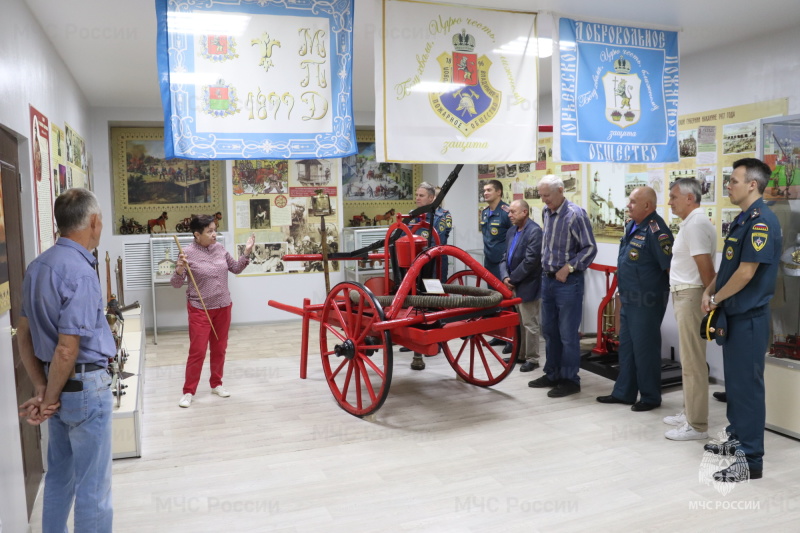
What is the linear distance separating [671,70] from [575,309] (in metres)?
1.97

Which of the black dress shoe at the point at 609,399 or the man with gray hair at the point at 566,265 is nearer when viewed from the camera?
the black dress shoe at the point at 609,399

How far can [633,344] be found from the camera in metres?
5.02

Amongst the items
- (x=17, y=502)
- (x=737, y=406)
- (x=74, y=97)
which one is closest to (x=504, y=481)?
(x=737, y=406)

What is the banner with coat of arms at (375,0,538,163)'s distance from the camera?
3.98 metres

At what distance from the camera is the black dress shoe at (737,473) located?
148 inches

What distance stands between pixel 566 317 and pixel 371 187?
18.1ft

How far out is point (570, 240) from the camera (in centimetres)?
542

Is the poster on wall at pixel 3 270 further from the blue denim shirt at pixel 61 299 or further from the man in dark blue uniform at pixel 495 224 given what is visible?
the man in dark blue uniform at pixel 495 224

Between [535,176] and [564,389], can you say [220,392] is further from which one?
[535,176]

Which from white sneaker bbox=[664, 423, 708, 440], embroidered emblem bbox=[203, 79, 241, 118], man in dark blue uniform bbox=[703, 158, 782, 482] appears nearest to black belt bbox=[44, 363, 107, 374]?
embroidered emblem bbox=[203, 79, 241, 118]

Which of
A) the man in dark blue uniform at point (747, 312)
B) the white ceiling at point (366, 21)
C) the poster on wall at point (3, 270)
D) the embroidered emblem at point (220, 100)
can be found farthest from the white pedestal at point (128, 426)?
the man in dark blue uniform at point (747, 312)

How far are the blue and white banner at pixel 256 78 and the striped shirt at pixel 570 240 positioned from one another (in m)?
2.25

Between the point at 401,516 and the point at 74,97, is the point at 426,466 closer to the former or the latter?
the point at 401,516

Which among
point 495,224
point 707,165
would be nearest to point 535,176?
point 495,224
